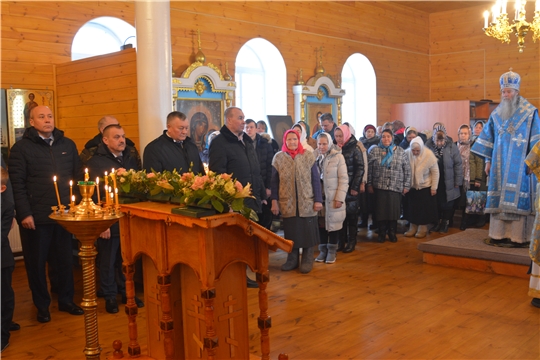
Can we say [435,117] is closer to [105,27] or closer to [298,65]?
[298,65]

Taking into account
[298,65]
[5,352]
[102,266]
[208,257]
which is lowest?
[5,352]

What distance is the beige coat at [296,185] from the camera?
231 inches

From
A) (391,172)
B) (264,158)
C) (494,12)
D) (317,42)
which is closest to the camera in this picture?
(264,158)

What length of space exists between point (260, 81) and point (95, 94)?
17.0 feet

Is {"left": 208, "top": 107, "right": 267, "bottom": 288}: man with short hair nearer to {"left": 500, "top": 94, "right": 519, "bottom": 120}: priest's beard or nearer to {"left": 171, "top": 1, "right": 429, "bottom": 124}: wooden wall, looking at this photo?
{"left": 500, "top": 94, "right": 519, "bottom": 120}: priest's beard

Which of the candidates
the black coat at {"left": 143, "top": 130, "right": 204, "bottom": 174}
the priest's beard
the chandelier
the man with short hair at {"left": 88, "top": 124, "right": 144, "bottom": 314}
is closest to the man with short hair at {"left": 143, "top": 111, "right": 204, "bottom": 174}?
the black coat at {"left": 143, "top": 130, "right": 204, "bottom": 174}

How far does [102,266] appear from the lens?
15.7 ft

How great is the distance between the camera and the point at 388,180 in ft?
24.7

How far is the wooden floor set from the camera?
12.5 feet

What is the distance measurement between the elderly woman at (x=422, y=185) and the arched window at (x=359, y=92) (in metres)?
5.03

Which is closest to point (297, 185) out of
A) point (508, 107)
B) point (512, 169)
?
point (512, 169)

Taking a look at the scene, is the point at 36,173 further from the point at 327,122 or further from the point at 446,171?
the point at 446,171

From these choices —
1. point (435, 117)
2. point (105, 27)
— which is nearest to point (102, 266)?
point (105, 27)

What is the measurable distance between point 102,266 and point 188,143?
1.24m
